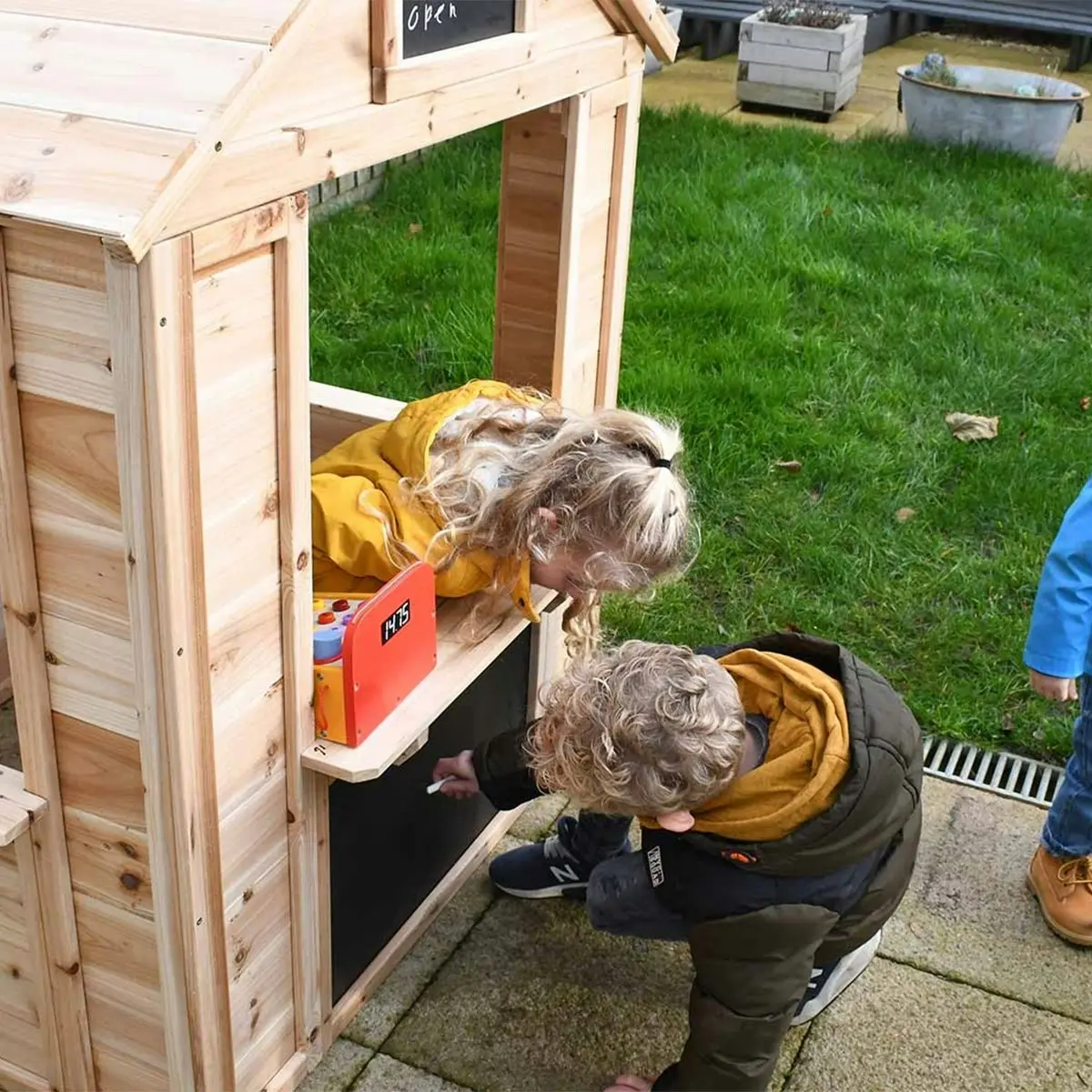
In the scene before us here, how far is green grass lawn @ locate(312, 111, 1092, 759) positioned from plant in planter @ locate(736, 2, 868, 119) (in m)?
→ 0.85

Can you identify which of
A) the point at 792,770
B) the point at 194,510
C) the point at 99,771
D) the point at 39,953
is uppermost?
the point at 194,510

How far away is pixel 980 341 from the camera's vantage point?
5.86 meters

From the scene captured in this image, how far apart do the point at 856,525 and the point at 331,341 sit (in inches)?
88.9

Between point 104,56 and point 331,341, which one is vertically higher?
point 104,56

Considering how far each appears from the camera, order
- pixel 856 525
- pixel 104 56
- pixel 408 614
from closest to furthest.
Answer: pixel 104 56 < pixel 408 614 < pixel 856 525

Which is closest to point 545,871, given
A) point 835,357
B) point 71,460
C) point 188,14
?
point 71,460

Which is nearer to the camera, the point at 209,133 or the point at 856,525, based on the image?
the point at 209,133

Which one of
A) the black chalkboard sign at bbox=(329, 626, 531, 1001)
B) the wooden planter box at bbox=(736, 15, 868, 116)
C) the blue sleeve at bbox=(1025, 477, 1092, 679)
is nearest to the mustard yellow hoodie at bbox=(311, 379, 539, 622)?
the black chalkboard sign at bbox=(329, 626, 531, 1001)

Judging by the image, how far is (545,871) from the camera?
3166 mm

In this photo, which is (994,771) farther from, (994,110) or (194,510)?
(994,110)

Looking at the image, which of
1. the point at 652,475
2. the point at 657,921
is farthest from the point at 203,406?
the point at 657,921

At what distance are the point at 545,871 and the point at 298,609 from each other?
47.1 inches

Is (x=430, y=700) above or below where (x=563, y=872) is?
above

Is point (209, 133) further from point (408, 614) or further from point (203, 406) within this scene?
point (408, 614)
